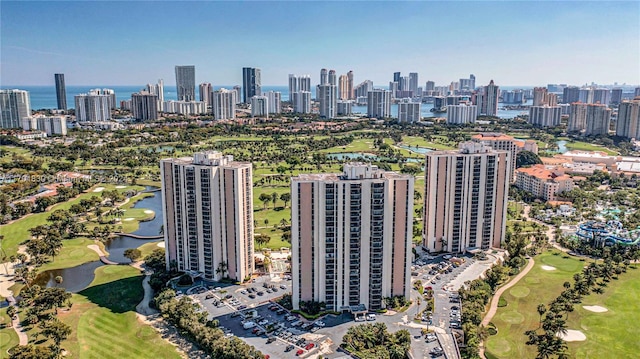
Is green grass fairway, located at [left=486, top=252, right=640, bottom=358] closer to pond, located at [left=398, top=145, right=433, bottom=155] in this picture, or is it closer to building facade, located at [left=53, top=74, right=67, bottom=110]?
pond, located at [left=398, top=145, right=433, bottom=155]

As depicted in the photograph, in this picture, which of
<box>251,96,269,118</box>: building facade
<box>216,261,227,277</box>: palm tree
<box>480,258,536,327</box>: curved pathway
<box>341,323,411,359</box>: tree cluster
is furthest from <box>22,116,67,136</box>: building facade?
<box>341,323,411,359</box>: tree cluster

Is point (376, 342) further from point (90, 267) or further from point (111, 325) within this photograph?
point (90, 267)

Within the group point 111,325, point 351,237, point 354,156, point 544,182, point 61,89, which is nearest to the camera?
point 111,325

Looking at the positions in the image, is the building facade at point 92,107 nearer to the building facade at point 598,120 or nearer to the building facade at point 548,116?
the building facade at point 548,116

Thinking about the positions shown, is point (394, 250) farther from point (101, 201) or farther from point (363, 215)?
point (101, 201)

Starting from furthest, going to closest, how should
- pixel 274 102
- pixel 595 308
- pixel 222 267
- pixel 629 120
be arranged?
pixel 274 102, pixel 629 120, pixel 222 267, pixel 595 308

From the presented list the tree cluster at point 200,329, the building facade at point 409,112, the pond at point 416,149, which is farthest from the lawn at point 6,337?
the building facade at point 409,112

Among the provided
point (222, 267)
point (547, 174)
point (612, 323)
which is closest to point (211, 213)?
point (222, 267)

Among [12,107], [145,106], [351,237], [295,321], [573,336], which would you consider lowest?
[573,336]
